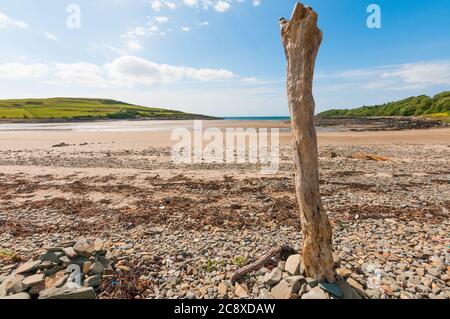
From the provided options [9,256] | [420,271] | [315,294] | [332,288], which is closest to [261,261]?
[315,294]

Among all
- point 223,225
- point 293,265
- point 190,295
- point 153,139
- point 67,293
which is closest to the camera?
point 67,293

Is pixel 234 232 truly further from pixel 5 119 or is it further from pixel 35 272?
pixel 5 119

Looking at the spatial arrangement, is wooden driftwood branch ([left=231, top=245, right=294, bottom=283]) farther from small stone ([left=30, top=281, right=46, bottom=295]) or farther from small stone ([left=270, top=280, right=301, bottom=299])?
small stone ([left=30, top=281, right=46, bottom=295])

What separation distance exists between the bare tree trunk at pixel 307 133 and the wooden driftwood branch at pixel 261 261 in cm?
85

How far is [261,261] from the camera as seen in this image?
16.8 ft

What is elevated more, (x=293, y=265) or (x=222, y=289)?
(x=293, y=265)

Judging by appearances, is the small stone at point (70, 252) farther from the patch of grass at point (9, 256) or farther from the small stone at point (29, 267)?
the patch of grass at point (9, 256)

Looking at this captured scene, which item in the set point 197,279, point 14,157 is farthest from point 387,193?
point 14,157

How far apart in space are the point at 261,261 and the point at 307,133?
2869 millimetres

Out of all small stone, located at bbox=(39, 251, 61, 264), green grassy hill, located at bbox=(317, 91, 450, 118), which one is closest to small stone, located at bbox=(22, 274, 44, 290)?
small stone, located at bbox=(39, 251, 61, 264)

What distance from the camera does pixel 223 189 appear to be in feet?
38.2

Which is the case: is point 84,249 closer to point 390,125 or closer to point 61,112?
point 390,125

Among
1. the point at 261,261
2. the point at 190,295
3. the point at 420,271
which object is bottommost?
the point at 190,295
